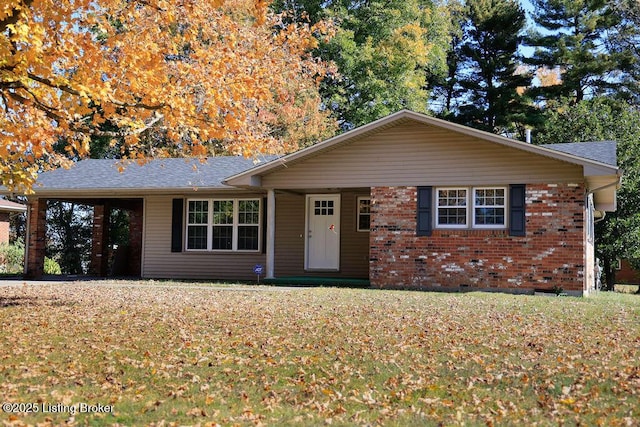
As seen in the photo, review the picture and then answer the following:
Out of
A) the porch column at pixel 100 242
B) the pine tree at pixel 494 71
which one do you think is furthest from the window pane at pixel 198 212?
the pine tree at pixel 494 71

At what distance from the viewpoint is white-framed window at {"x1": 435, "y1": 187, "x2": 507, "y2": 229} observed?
655 inches

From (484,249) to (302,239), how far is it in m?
5.59

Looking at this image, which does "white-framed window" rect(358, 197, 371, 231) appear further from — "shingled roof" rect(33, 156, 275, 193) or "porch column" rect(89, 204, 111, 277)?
"porch column" rect(89, 204, 111, 277)

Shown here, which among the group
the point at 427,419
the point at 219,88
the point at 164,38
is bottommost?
the point at 427,419

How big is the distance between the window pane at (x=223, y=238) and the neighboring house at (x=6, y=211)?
561 inches

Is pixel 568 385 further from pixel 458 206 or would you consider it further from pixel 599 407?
pixel 458 206

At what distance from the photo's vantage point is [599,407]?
5.88 meters

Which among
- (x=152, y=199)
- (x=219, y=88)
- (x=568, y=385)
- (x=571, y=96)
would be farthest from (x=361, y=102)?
(x=568, y=385)

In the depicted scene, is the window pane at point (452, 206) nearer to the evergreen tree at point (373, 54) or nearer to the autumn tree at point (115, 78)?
the autumn tree at point (115, 78)

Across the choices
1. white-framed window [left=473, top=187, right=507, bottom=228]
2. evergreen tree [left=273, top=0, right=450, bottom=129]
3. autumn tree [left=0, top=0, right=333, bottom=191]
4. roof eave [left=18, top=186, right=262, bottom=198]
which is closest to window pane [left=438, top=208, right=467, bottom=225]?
white-framed window [left=473, top=187, right=507, bottom=228]

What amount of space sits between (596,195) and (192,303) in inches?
504

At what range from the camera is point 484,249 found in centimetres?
1656

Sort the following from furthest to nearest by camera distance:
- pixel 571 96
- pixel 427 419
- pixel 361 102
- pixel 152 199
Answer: pixel 571 96 → pixel 361 102 → pixel 152 199 → pixel 427 419

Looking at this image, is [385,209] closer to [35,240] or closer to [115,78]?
[115,78]
